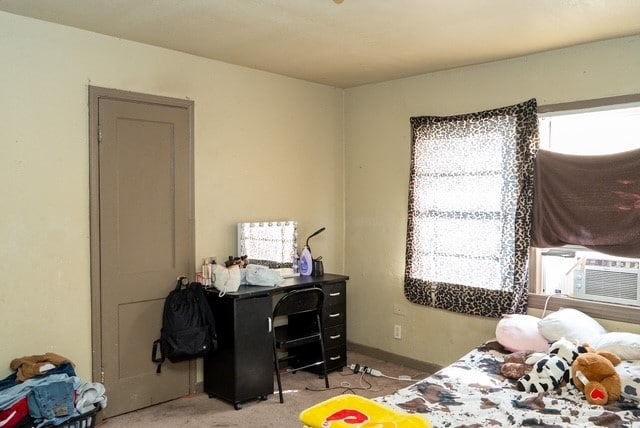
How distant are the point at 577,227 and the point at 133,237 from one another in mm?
2938

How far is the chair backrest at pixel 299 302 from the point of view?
3.58 metres

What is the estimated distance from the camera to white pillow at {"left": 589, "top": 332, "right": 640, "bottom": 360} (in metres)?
2.80

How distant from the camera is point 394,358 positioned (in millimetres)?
4457

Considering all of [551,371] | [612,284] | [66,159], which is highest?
[66,159]

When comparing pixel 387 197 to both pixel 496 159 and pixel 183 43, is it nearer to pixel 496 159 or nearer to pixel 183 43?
pixel 496 159

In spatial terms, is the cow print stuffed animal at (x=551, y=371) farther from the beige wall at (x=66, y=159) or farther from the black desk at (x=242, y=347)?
the beige wall at (x=66, y=159)

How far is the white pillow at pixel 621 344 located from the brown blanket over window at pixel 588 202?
1.85 ft

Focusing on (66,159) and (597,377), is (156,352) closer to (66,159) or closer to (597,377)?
(66,159)

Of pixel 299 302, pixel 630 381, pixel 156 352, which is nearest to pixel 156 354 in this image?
pixel 156 352

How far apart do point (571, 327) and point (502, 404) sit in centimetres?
94

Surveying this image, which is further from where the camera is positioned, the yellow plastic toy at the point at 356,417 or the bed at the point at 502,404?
the bed at the point at 502,404

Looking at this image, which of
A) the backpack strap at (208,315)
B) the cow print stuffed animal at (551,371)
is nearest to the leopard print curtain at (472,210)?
the cow print stuffed animal at (551,371)

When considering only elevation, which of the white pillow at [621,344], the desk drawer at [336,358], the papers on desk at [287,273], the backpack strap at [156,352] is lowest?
the desk drawer at [336,358]

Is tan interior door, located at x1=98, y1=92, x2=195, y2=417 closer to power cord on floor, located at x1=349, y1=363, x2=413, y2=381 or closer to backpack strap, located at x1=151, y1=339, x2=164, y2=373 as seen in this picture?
backpack strap, located at x1=151, y1=339, x2=164, y2=373
